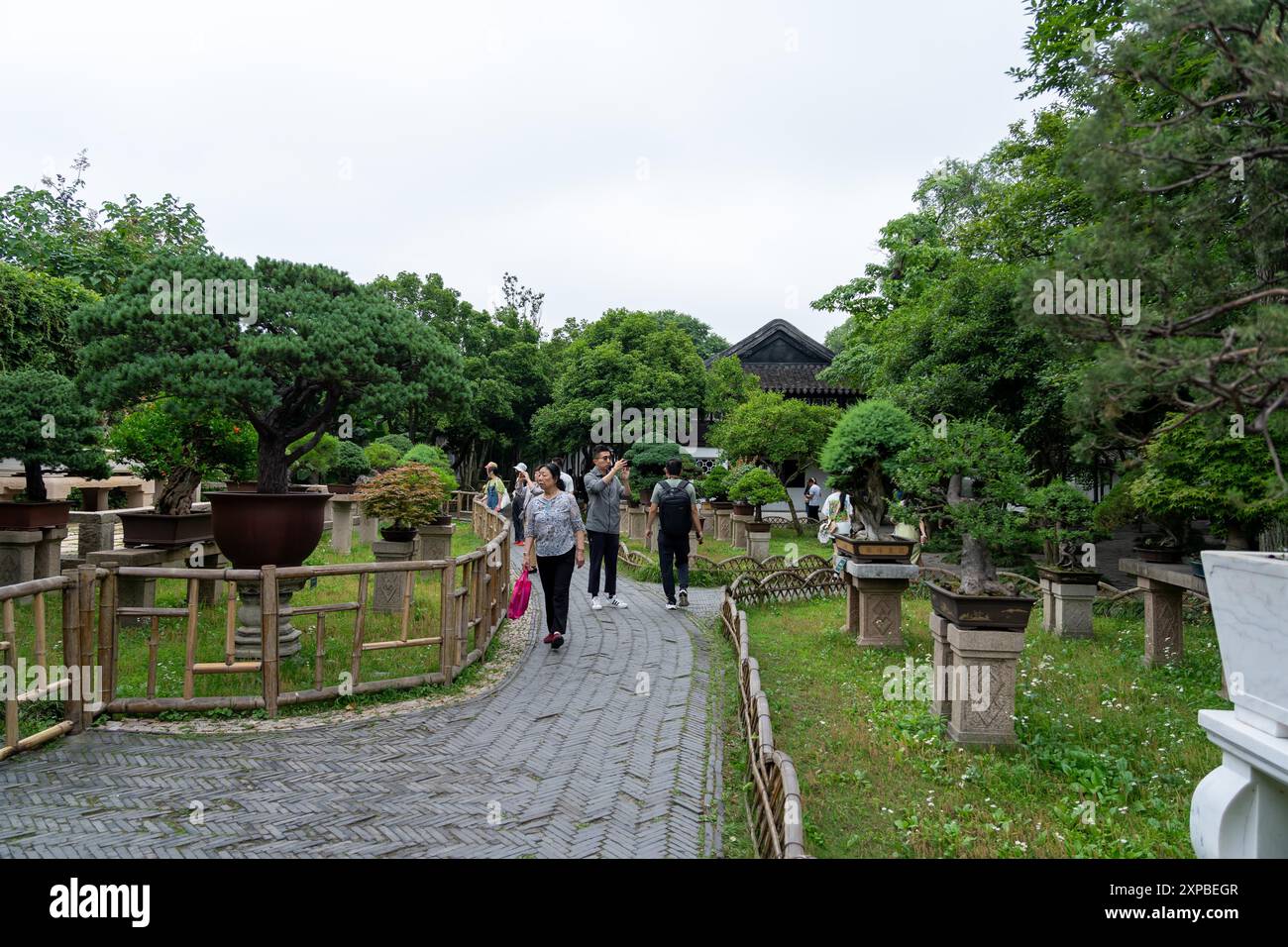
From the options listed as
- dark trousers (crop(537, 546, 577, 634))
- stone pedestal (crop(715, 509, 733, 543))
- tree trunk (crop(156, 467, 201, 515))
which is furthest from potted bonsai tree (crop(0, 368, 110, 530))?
stone pedestal (crop(715, 509, 733, 543))

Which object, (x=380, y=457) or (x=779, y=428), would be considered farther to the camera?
(x=380, y=457)

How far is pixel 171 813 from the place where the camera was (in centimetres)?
381

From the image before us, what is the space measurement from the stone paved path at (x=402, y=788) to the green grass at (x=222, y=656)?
1.42 ft

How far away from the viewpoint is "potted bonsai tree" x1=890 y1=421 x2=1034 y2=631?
625 centimetres

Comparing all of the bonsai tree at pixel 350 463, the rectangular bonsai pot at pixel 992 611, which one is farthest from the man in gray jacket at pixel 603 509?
the bonsai tree at pixel 350 463

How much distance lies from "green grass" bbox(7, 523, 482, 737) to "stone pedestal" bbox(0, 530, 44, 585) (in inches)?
14.9

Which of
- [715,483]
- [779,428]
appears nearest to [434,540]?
[715,483]

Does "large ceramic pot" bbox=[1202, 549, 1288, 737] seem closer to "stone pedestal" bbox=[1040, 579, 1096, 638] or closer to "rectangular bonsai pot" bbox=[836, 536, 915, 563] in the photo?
"rectangular bonsai pot" bbox=[836, 536, 915, 563]

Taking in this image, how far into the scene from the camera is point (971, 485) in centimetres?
750

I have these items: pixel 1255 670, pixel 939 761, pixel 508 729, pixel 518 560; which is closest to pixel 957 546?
pixel 518 560

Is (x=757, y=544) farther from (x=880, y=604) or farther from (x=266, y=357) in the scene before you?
(x=266, y=357)

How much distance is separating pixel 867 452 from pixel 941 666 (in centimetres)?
318

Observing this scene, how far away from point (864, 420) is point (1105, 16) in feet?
18.5

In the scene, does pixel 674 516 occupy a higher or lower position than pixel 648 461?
lower
